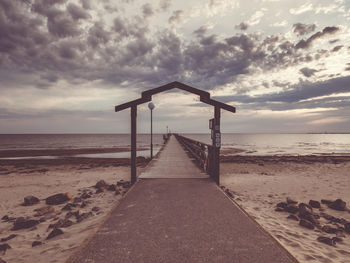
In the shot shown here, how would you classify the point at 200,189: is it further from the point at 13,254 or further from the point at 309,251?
the point at 13,254

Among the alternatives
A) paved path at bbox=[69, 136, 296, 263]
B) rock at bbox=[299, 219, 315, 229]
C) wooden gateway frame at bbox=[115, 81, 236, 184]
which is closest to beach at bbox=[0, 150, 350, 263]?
rock at bbox=[299, 219, 315, 229]

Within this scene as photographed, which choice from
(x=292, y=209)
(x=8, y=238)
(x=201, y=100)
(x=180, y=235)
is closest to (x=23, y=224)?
(x=8, y=238)

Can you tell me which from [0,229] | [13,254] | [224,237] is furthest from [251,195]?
[0,229]

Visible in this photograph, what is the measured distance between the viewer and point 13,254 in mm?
3924

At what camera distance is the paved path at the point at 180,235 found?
2873 millimetres

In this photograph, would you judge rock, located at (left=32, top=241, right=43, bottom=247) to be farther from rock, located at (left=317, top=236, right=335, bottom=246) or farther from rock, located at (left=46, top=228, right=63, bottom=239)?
rock, located at (left=317, top=236, right=335, bottom=246)

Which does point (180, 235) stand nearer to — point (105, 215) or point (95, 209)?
point (105, 215)

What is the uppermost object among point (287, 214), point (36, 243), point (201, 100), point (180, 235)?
point (201, 100)

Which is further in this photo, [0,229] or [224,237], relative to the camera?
[0,229]

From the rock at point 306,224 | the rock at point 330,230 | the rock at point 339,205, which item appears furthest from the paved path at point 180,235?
the rock at point 339,205

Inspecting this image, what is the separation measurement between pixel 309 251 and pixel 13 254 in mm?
5566

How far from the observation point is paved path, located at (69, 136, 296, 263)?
113 inches

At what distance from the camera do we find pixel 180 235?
3.46m

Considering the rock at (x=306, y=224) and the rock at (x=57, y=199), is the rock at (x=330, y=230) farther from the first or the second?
the rock at (x=57, y=199)
